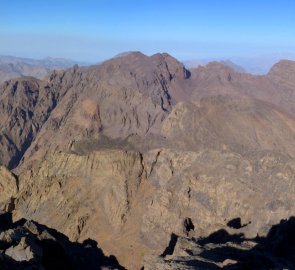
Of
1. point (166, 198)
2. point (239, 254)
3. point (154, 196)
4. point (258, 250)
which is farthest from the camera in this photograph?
point (154, 196)

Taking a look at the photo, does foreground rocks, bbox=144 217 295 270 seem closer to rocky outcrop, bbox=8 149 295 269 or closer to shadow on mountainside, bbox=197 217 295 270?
shadow on mountainside, bbox=197 217 295 270

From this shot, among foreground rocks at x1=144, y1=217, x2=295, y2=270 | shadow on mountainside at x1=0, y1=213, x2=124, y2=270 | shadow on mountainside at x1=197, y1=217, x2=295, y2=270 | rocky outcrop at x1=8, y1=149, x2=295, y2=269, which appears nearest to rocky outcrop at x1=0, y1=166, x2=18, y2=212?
rocky outcrop at x1=8, y1=149, x2=295, y2=269

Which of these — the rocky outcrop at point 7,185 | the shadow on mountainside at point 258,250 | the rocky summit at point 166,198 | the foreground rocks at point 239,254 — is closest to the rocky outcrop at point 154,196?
the rocky summit at point 166,198

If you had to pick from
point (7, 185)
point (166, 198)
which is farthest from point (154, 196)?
point (7, 185)

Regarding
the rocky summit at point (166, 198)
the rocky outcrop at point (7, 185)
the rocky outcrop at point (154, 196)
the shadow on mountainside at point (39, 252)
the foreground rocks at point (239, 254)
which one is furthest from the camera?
the rocky outcrop at point (7, 185)

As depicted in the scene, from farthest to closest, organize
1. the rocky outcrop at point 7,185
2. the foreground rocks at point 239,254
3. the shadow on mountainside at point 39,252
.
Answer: the rocky outcrop at point 7,185 < the foreground rocks at point 239,254 < the shadow on mountainside at point 39,252

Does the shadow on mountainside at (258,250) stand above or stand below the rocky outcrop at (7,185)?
above

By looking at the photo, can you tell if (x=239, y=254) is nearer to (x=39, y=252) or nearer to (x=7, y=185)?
(x=39, y=252)

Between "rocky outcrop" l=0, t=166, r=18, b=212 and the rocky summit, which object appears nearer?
the rocky summit

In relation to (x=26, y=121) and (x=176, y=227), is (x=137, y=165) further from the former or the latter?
(x=26, y=121)

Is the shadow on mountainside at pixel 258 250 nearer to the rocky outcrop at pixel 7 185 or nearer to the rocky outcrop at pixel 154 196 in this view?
the rocky outcrop at pixel 154 196
